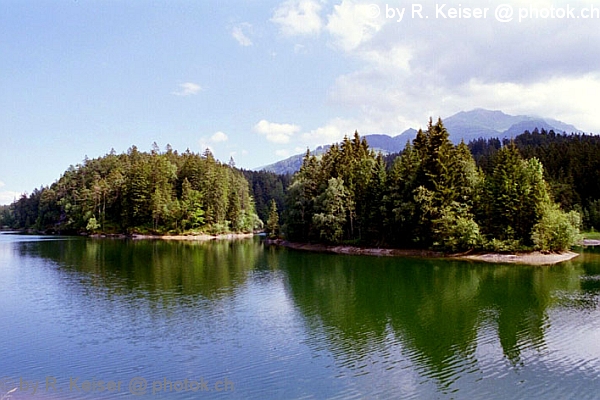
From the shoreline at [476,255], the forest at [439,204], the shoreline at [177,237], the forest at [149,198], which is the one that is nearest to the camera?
the shoreline at [476,255]

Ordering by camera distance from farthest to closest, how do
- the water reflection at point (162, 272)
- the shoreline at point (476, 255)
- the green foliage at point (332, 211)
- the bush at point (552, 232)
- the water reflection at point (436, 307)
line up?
the green foliage at point (332, 211), the bush at point (552, 232), the shoreline at point (476, 255), the water reflection at point (162, 272), the water reflection at point (436, 307)

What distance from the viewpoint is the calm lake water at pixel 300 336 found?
606 inches

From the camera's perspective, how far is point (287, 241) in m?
79.3

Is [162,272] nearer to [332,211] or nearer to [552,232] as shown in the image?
[332,211]

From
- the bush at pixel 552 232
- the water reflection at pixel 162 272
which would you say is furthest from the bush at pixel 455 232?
the water reflection at pixel 162 272

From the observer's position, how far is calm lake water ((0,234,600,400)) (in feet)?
50.5

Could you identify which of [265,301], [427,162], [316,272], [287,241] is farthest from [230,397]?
[287,241]

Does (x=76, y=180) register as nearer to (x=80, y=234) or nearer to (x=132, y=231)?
(x=80, y=234)

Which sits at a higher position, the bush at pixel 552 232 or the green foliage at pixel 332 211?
the green foliage at pixel 332 211

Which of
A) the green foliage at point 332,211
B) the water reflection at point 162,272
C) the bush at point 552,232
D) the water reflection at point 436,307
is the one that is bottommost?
the water reflection at point 436,307

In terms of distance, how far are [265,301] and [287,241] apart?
49.5 meters

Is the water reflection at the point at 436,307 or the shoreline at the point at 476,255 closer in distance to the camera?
the water reflection at the point at 436,307

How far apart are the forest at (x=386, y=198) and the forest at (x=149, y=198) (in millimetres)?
314

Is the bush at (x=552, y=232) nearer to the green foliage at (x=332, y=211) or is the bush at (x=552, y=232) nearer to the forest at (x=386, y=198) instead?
the forest at (x=386, y=198)
